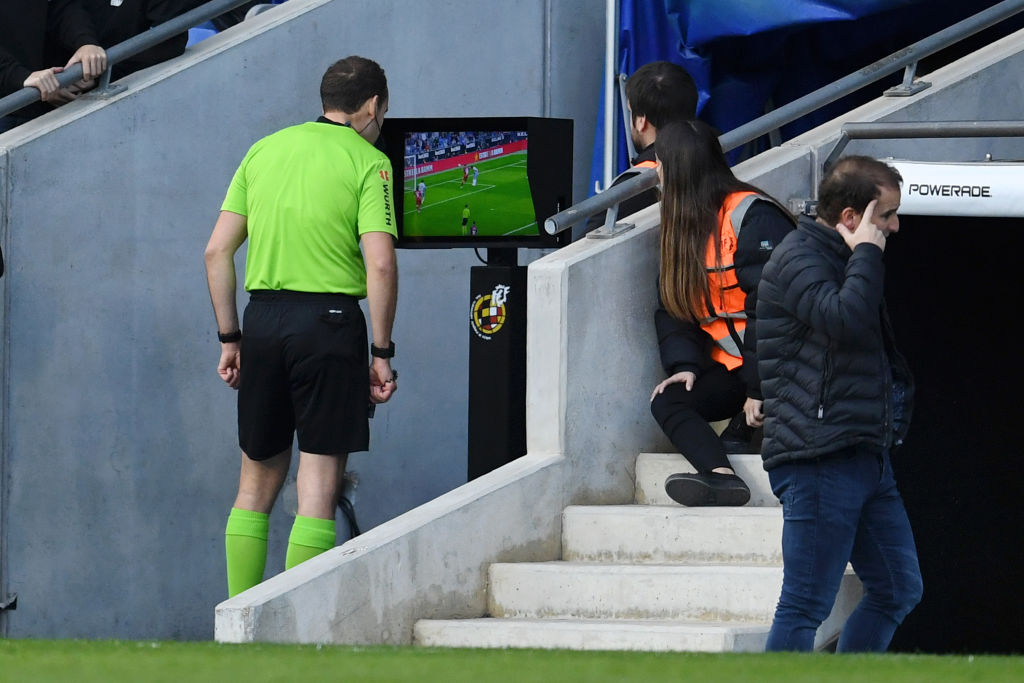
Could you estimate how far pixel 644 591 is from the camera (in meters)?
6.14

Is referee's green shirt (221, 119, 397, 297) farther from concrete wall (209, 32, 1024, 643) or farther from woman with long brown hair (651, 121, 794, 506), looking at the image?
woman with long brown hair (651, 121, 794, 506)

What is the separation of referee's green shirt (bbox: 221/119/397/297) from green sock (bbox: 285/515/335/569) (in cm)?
80

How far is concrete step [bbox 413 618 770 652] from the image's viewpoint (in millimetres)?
5621

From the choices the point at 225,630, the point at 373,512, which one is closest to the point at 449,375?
the point at 373,512

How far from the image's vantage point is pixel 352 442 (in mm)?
6375

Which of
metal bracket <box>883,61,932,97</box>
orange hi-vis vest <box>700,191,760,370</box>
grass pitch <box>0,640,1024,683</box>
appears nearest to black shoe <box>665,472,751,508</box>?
orange hi-vis vest <box>700,191,760,370</box>

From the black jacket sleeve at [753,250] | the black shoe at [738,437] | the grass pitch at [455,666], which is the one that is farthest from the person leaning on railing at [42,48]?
the grass pitch at [455,666]

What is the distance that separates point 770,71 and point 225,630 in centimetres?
460

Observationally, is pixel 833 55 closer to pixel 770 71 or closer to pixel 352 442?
pixel 770 71

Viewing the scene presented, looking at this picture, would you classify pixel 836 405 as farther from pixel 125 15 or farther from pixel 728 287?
pixel 125 15

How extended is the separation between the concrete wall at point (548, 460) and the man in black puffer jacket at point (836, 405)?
4.99 ft

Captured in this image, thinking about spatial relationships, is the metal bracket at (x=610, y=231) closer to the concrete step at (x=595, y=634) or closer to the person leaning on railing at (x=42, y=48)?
the concrete step at (x=595, y=634)

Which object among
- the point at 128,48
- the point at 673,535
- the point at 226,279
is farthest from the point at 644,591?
the point at 128,48

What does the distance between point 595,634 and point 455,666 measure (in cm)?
166
